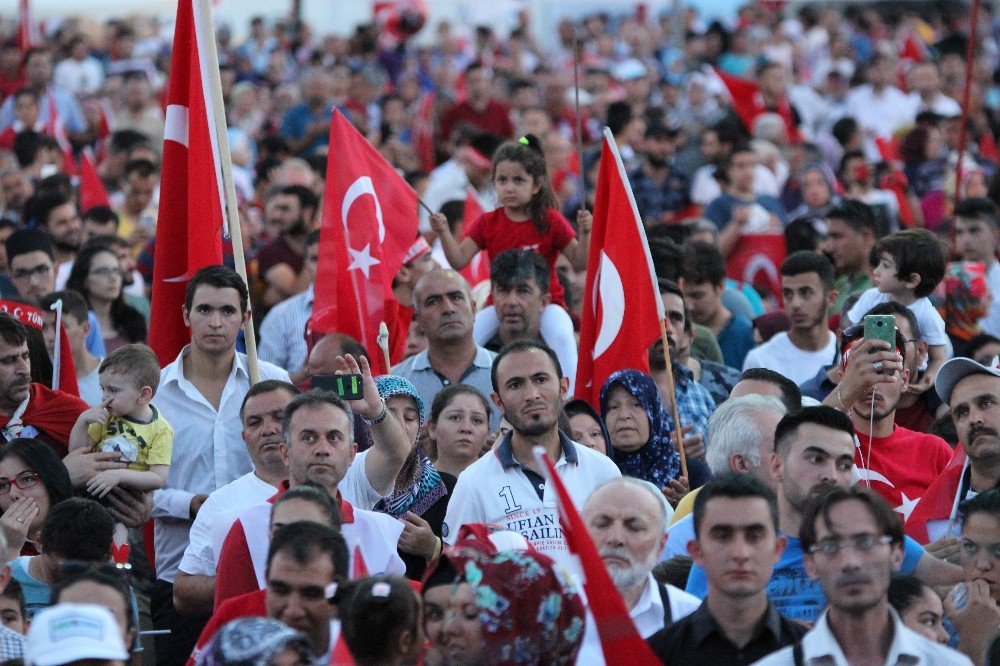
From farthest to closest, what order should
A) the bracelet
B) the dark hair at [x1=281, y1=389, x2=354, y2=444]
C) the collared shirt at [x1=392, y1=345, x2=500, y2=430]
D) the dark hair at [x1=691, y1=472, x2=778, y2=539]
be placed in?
the collared shirt at [x1=392, y1=345, x2=500, y2=430]
the bracelet
the dark hair at [x1=281, y1=389, x2=354, y2=444]
the dark hair at [x1=691, y1=472, x2=778, y2=539]

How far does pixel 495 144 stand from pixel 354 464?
6817 millimetres

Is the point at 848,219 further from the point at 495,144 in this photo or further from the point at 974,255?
the point at 495,144

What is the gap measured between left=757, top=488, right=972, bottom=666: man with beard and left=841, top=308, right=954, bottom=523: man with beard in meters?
2.12

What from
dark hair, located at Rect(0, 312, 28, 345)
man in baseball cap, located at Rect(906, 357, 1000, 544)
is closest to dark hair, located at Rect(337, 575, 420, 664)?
man in baseball cap, located at Rect(906, 357, 1000, 544)

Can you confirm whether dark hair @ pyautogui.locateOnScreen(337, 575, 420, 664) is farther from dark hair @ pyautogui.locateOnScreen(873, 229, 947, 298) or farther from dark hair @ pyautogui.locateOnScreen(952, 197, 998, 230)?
dark hair @ pyautogui.locateOnScreen(952, 197, 998, 230)

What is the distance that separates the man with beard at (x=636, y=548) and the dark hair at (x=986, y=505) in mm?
998

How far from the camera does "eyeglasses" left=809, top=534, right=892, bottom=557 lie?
17.2ft

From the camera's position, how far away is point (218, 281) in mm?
8023

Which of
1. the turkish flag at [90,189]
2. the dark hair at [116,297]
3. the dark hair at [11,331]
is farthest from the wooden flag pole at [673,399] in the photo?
the turkish flag at [90,189]

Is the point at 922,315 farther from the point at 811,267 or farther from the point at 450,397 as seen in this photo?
the point at 450,397

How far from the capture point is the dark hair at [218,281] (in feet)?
26.3

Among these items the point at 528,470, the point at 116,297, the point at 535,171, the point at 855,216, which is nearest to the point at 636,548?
the point at 528,470

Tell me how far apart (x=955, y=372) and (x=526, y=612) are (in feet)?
9.57

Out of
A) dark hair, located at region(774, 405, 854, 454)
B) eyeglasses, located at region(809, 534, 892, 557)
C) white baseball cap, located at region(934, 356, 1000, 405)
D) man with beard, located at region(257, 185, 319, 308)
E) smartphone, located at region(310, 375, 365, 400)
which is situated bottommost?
eyeglasses, located at region(809, 534, 892, 557)
